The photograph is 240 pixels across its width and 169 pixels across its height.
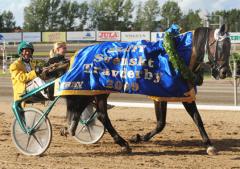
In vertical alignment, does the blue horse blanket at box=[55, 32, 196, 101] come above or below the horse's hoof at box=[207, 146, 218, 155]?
above

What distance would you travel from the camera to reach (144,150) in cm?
730

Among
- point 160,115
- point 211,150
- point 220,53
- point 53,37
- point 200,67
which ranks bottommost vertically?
point 211,150

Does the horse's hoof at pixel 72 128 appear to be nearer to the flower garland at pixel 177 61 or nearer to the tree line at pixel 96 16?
the flower garland at pixel 177 61

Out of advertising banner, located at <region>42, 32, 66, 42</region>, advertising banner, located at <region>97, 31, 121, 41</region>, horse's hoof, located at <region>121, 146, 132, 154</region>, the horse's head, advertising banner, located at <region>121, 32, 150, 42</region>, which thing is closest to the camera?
the horse's head

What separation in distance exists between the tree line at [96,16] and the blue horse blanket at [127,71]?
82718mm

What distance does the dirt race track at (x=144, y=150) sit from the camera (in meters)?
6.32

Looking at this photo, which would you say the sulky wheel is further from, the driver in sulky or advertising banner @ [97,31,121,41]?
advertising banner @ [97,31,121,41]

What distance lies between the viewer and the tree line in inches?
3556

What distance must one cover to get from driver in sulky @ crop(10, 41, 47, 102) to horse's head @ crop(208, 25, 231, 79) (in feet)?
7.70

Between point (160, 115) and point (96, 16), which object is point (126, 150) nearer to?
point (160, 115)

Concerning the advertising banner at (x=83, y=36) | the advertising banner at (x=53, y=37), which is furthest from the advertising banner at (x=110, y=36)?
the advertising banner at (x=53, y=37)

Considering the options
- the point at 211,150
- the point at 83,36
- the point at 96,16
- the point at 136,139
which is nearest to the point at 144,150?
the point at 136,139

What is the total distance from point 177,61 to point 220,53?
574 mm

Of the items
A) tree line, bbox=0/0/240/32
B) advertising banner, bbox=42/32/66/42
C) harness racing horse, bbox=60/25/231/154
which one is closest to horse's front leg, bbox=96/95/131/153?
harness racing horse, bbox=60/25/231/154
